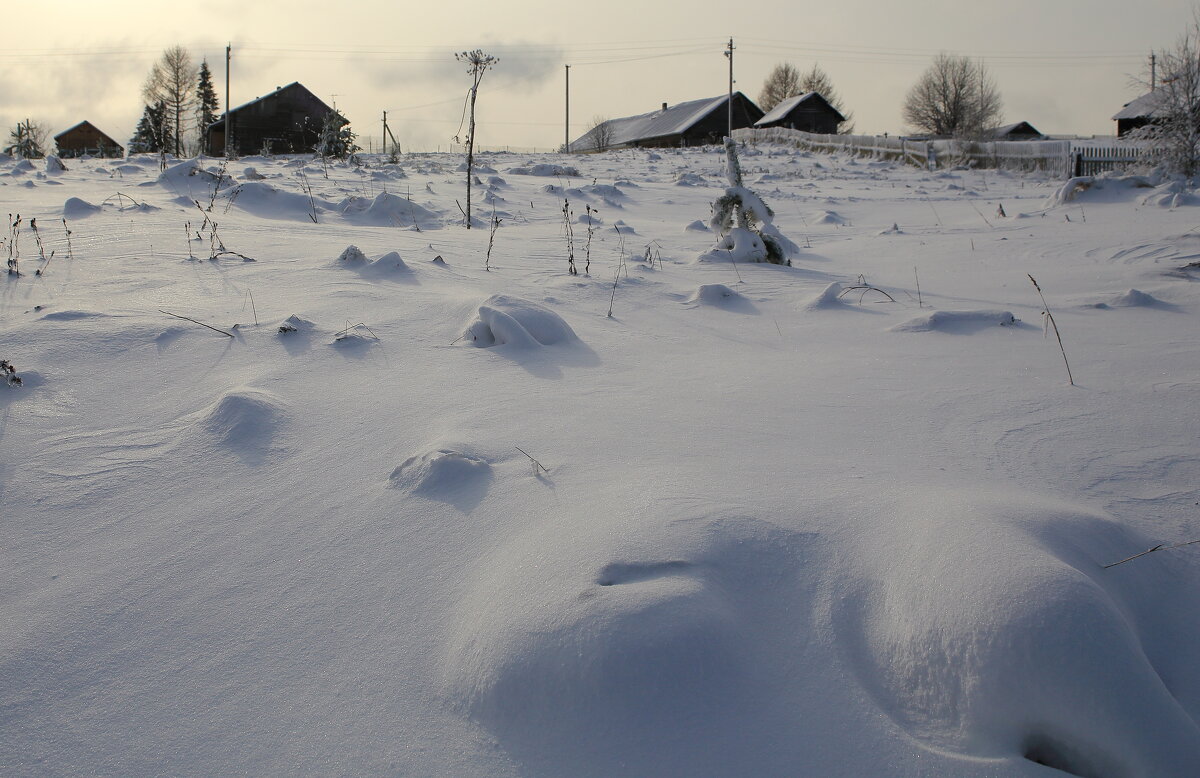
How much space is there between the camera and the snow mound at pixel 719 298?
4.05 meters

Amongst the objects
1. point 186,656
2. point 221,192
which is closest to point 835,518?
point 186,656

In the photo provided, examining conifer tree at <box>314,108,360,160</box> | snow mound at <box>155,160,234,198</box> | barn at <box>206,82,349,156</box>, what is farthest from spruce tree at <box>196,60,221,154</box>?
snow mound at <box>155,160,234,198</box>

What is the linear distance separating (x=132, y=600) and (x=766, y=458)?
152 cm

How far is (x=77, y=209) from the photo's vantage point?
18.9 feet

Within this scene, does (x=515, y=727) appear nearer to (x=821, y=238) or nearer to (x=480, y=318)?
(x=480, y=318)

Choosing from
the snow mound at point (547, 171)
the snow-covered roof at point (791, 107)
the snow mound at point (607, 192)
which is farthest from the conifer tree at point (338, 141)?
the snow-covered roof at point (791, 107)

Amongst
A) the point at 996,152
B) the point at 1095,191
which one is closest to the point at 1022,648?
the point at 1095,191

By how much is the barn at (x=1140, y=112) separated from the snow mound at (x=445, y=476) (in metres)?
15.0

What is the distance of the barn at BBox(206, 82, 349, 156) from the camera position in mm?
28953

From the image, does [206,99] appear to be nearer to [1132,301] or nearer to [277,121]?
[277,121]

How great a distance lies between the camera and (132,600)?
4.99 ft

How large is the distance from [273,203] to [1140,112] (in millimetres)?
27147

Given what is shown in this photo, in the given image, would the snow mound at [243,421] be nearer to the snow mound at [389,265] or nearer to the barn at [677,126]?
the snow mound at [389,265]

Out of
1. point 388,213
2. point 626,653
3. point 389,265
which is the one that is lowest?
point 626,653
